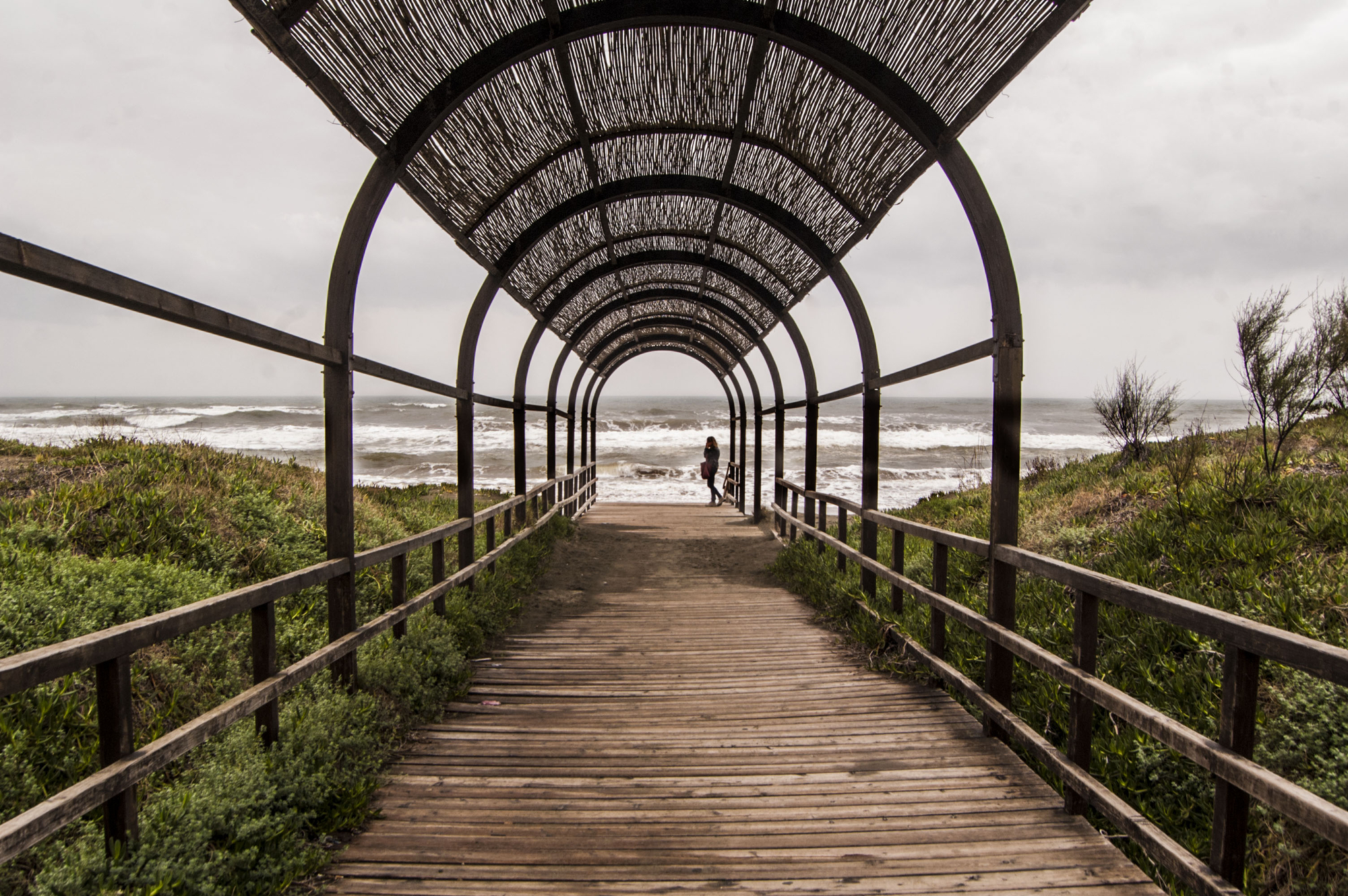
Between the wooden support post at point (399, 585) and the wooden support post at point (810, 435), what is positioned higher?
the wooden support post at point (810, 435)

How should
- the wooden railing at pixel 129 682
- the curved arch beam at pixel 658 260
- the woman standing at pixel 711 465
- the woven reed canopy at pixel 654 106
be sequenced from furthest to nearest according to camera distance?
the woman standing at pixel 711 465 < the curved arch beam at pixel 658 260 < the woven reed canopy at pixel 654 106 < the wooden railing at pixel 129 682

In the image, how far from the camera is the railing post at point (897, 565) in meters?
4.21

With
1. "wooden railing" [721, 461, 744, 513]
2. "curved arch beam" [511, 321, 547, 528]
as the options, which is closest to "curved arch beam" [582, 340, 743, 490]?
"wooden railing" [721, 461, 744, 513]

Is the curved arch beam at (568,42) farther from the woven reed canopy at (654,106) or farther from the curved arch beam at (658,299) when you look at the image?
the curved arch beam at (658,299)

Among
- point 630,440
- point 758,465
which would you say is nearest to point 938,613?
point 758,465

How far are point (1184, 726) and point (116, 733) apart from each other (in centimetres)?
324

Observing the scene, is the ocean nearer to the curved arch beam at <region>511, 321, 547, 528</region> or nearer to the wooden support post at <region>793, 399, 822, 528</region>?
the wooden support post at <region>793, 399, 822, 528</region>

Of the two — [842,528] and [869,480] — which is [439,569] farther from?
[842,528]

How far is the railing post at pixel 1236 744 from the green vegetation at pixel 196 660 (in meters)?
2.61

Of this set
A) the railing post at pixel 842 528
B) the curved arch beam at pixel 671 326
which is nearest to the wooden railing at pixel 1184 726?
the railing post at pixel 842 528

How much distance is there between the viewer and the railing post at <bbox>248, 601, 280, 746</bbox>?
244 centimetres

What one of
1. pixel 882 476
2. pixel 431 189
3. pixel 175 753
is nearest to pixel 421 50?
pixel 431 189

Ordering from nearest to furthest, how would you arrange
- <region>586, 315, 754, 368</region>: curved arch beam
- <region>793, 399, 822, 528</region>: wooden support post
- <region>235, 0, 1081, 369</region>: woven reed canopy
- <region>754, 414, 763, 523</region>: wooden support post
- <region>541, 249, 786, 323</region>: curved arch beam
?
1. <region>235, 0, 1081, 369</region>: woven reed canopy
2. <region>793, 399, 822, 528</region>: wooden support post
3. <region>541, 249, 786, 323</region>: curved arch beam
4. <region>586, 315, 754, 368</region>: curved arch beam
5. <region>754, 414, 763, 523</region>: wooden support post

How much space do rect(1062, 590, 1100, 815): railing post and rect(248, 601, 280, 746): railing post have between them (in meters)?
2.88
